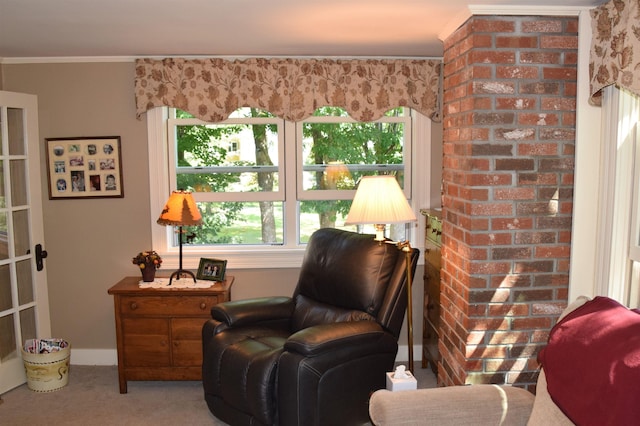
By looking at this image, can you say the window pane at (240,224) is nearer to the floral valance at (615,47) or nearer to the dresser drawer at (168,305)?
the dresser drawer at (168,305)

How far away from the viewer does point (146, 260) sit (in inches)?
151

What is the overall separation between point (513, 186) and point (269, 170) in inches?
77.5

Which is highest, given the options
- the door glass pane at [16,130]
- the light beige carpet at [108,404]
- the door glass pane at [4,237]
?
the door glass pane at [16,130]

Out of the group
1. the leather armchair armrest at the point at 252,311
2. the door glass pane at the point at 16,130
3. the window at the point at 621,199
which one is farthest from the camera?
the door glass pane at the point at 16,130

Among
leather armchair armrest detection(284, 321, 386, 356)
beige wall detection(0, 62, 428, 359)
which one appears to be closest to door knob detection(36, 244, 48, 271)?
beige wall detection(0, 62, 428, 359)

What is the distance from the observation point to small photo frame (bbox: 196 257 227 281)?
3.89 m

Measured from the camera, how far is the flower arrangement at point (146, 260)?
383 centimetres

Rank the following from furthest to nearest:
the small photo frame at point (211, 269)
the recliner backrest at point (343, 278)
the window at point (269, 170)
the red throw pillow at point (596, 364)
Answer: the window at point (269, 170) < the small photo frame at point (211, 269) < the recliner backrest at point (343, 278) < the red throw pillow at point (596, 364)

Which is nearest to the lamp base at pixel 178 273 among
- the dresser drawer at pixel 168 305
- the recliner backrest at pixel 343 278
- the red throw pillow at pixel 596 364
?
the dresser drawer at pixel 168 305

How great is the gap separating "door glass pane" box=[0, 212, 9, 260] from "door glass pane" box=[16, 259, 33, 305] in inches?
5.7

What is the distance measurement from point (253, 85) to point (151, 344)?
187 cm

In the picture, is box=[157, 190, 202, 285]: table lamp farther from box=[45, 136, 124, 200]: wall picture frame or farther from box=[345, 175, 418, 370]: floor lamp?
box=[345, 175, 418, 370]: floor lamp

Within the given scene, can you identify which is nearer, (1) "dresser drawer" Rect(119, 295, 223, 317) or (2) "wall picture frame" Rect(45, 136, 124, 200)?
(1) "dresser drawer" Rect(119, 295, 223, 317)

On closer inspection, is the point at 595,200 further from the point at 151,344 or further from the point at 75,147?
the point at 75,147
